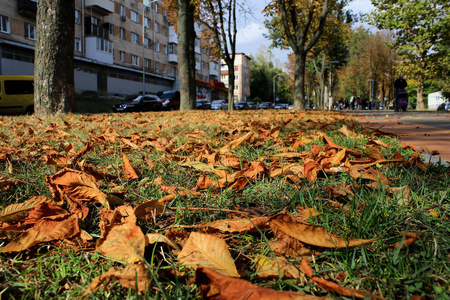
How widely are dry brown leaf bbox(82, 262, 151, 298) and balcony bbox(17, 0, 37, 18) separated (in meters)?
30.9

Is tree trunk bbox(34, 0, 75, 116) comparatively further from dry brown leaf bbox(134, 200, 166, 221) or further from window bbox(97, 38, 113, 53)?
window bbox(97, 38, 113, 53)

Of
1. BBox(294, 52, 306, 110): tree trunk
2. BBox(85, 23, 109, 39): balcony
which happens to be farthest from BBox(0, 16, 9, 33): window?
BBox(294, 52, 306, 110): tree trunk

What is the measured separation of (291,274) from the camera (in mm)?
979

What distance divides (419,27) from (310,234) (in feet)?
95.8

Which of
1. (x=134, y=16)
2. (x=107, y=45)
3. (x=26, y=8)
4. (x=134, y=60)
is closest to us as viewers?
(x=26, y=8)

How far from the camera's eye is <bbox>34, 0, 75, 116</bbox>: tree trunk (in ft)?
24.7

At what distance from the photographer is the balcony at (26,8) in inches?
989

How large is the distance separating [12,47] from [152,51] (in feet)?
67.6

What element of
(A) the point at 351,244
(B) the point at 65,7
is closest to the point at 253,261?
(A) the point at 351,244

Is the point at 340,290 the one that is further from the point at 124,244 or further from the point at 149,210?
the point at 149,210

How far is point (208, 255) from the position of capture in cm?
102

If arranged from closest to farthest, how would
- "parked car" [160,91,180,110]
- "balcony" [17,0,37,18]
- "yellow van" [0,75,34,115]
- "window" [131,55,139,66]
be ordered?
"yellow van" [0,75,34,115] → "balcony" [17,0,37,18] → "parked car" [160,91,180,110] → "window" [131,55,139,66]

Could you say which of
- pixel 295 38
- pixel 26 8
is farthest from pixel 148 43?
pixel 295 38

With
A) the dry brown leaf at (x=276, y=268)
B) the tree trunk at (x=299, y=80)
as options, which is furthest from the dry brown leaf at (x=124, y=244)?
the tree trunk at (x=299, y=80)
